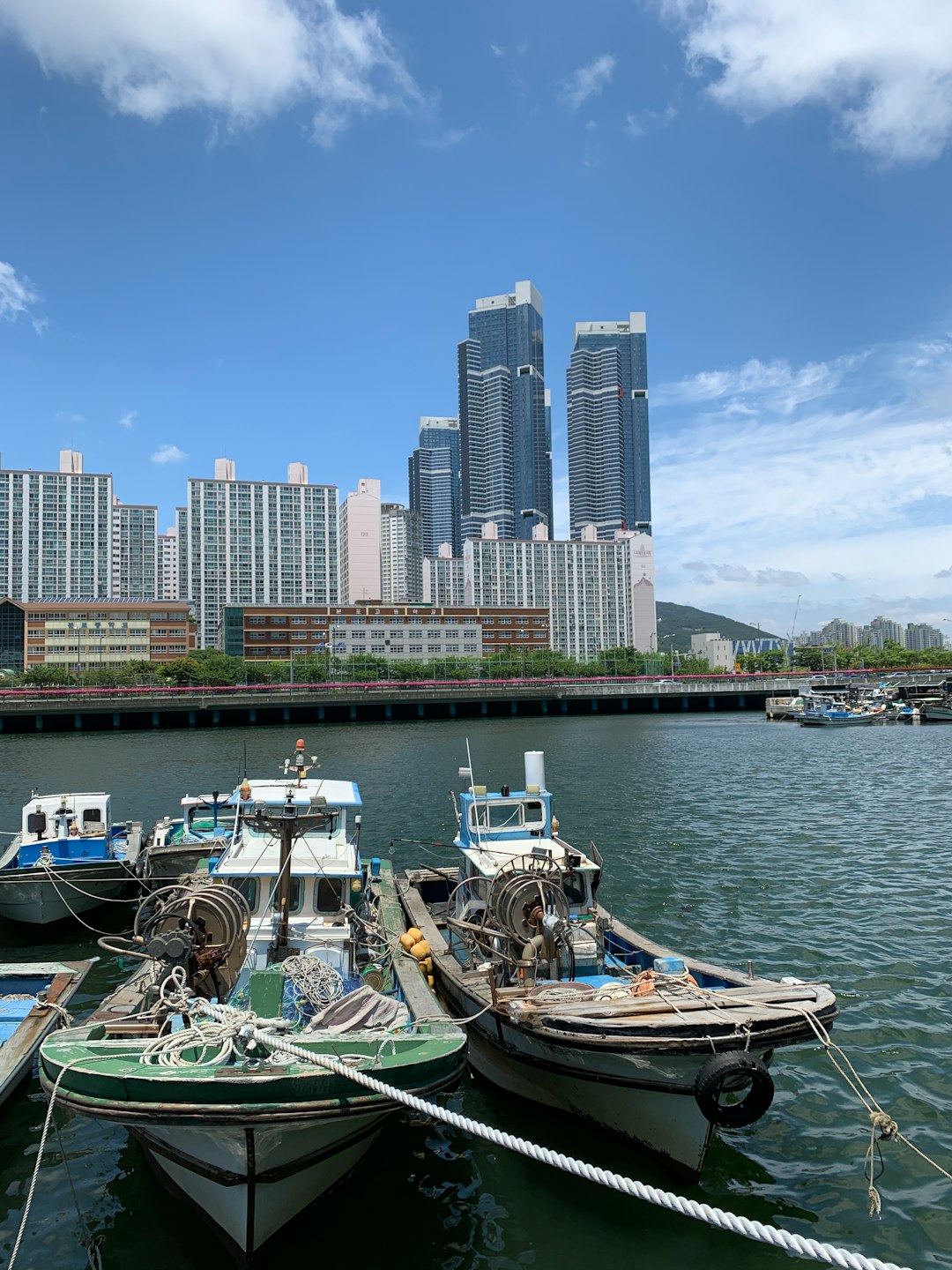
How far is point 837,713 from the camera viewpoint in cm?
8781

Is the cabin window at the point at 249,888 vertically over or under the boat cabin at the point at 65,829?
over

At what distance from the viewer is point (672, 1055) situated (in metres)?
9.16

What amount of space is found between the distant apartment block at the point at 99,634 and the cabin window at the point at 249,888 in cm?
14872

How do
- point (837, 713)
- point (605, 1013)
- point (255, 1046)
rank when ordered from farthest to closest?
point (837, 713) → point (605, 1013) → point (255, 1046)

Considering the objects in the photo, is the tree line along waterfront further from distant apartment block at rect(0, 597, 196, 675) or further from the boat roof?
the boat roof

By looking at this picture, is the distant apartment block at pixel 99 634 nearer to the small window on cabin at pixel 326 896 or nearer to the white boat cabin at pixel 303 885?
the white boat cabin at pixel 303 885

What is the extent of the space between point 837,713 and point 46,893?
83456mm

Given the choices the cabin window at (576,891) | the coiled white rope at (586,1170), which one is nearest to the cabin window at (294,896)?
the coiled white rope at (586,1170)

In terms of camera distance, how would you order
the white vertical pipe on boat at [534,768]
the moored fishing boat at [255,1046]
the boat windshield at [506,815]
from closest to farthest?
1. the moored fishing boat at [255,1046]
2. the boat windshield at [506,815]
3. the white vertical pipe on boat at [534,768]

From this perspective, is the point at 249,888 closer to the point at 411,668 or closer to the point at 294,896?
the point at 294,896

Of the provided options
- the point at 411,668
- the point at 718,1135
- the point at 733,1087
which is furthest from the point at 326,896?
the point at 411,668

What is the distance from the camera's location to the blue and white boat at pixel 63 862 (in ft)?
65.0

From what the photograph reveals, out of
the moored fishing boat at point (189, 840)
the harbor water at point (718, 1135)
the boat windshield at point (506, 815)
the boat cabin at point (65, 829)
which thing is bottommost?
the harbor water at point (718, 1135)

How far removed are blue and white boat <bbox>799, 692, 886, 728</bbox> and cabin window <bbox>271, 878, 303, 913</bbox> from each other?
82707mm
